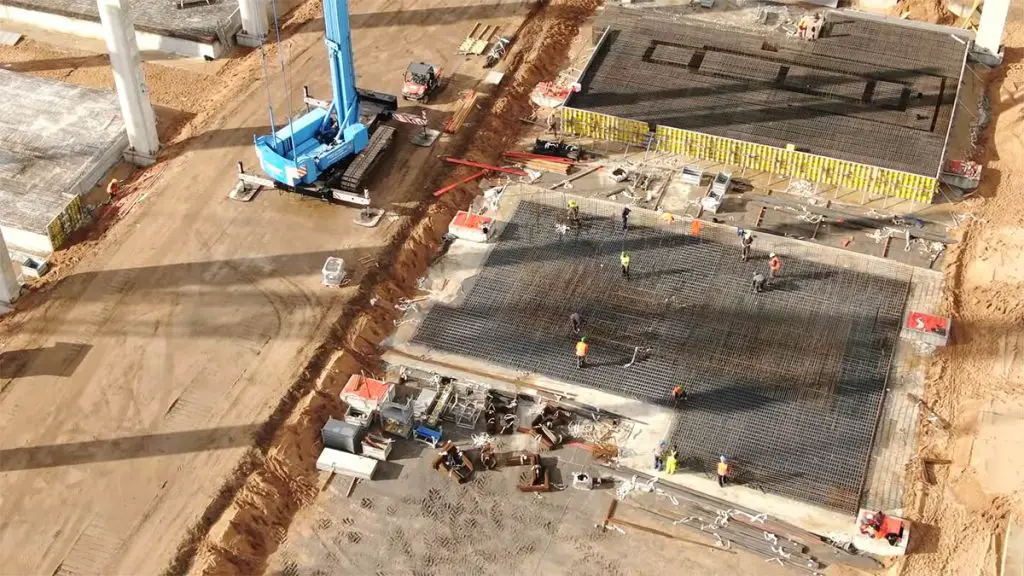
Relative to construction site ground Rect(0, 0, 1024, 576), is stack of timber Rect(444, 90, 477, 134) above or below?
above

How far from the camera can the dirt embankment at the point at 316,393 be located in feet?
93.5

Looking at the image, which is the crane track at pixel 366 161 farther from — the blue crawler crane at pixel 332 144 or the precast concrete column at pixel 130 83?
the precast concrete column at pixel 130 83

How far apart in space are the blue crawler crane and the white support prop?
25200 mm

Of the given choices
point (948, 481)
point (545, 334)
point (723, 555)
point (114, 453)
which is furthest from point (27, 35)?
point (948, 481)

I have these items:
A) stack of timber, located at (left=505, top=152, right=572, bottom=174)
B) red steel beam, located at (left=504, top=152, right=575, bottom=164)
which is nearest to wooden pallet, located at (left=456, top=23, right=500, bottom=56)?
red steel beam, located at (left=504, top=152, right=575, bottom=164)

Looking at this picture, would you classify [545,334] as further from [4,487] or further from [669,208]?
[4,487]

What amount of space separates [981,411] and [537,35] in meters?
25.8

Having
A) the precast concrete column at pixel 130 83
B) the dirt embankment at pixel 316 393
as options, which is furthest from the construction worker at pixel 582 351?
the precast concrete column at pixel 130 83

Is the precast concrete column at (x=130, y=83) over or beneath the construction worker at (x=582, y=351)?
over

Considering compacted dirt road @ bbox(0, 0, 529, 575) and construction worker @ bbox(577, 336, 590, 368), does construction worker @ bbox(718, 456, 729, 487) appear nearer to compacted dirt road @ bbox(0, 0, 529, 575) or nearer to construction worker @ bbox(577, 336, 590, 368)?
construction worker @ bbox(577, 336, 590, 368)

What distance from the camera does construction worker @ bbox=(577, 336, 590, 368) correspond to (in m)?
32.3

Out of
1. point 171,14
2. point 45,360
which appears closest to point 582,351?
point 45,360

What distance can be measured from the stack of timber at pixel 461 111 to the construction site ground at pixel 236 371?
0.95 m

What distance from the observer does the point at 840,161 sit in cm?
3891
